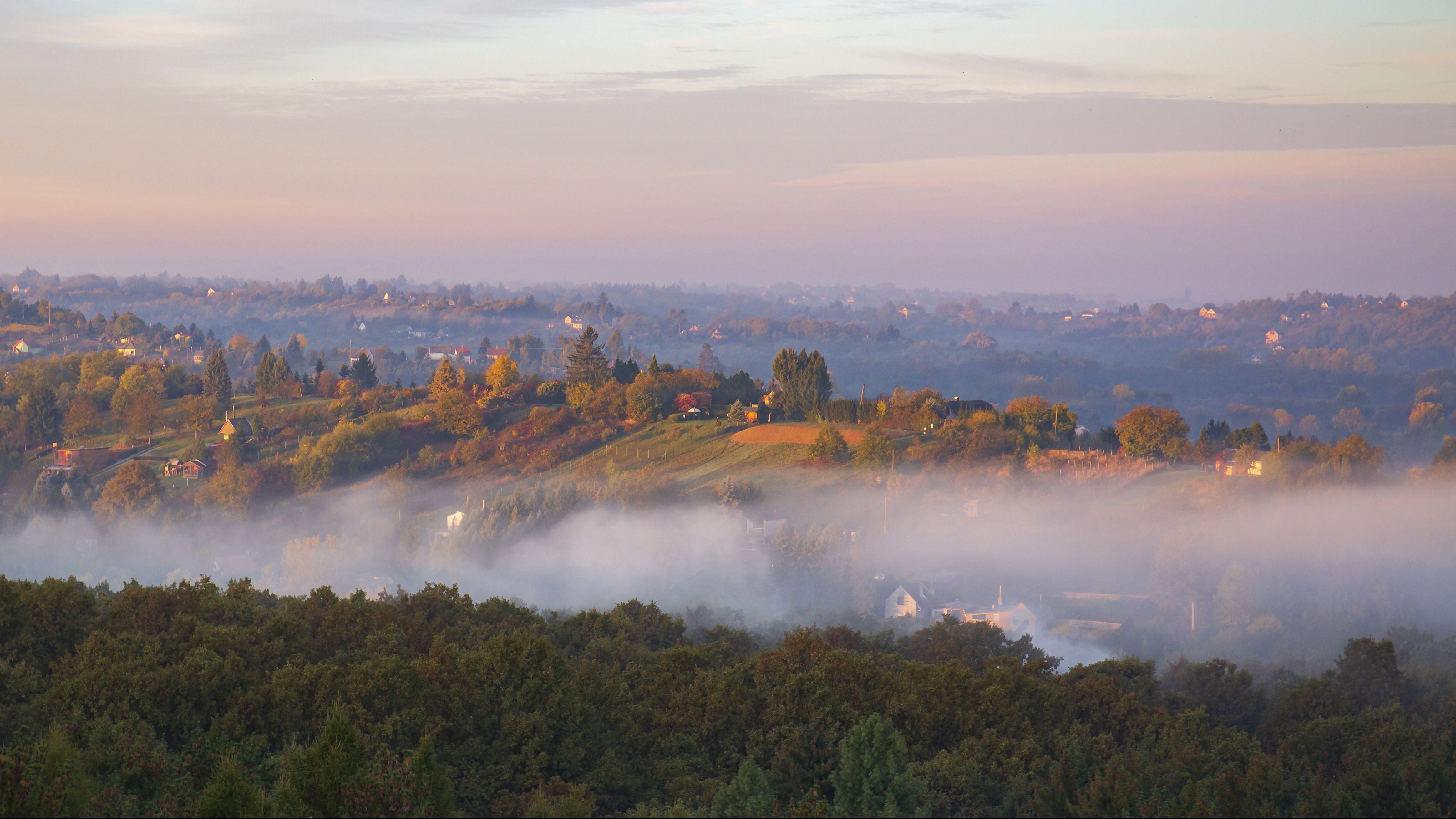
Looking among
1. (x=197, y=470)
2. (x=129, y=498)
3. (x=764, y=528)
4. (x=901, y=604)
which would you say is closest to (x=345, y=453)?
(x=197, y=470)

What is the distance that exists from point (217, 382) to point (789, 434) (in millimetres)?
49284

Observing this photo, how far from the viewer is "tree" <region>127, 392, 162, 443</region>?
95062mm

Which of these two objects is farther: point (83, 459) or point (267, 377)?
point (267, 377)

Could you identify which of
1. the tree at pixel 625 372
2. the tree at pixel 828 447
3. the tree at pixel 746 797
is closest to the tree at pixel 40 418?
the tree at pixel 625 372

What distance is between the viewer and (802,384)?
292 ft

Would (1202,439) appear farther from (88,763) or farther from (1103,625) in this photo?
(88,763)

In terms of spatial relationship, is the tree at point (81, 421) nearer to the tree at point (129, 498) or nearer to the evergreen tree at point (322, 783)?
the tree at point (129, 498)

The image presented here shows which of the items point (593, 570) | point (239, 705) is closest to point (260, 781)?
point (239, 705)

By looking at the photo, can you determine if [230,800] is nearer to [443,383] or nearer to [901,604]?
[901,604]

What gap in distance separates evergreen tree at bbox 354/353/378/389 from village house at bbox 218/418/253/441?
1080 centimetres

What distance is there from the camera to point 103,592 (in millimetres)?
32125

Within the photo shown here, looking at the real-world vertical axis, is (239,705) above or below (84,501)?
above

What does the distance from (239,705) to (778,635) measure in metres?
27.3

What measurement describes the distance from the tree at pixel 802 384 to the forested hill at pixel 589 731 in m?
64.1
